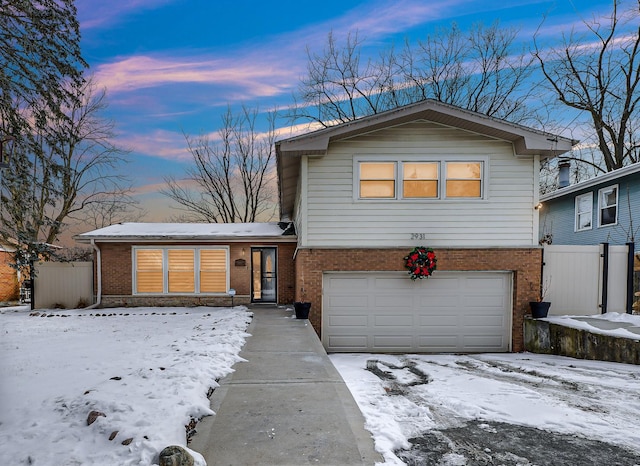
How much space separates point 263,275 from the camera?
12969mm

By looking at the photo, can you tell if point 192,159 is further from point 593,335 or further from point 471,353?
point 593,335

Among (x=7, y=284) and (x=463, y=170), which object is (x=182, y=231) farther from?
(x=7, y=284)

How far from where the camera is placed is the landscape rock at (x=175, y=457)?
7.97ft

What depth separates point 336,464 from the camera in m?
2.56

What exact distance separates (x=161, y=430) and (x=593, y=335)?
8050mm

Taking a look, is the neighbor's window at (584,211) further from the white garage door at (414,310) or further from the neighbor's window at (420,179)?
the neighbor's window at (420,179)

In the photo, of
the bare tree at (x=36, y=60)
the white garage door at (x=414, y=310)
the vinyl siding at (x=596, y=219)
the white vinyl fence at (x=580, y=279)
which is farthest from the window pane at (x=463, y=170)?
the bare tree at (x=36, y=60)

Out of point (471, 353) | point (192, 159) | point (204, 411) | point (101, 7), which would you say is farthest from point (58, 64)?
point (192, 159)

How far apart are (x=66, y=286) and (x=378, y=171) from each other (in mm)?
11817

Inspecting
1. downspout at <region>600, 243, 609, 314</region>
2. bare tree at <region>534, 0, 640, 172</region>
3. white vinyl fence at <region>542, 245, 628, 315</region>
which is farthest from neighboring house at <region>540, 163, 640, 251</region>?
bare tree at <region>534, 0, 640, 172</region>

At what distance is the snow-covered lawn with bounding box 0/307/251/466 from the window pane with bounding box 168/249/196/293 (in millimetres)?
4483

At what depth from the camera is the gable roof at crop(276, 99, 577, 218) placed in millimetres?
8422

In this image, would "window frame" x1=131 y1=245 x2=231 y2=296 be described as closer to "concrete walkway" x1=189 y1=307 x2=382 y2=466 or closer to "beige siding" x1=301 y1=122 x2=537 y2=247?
"beige siding" x1=301 y1=122 x2=537 y2=247

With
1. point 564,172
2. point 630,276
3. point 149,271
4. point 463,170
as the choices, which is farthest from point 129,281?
point 564,172
